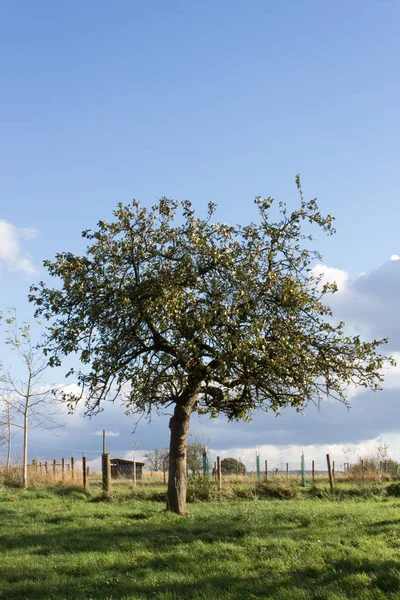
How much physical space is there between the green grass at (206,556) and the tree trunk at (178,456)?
1021mm

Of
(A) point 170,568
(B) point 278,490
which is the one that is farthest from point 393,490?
(A) point 170,568

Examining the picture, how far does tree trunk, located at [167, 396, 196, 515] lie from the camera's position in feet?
Answer: 72.0

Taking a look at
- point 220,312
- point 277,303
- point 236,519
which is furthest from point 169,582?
point 277,303

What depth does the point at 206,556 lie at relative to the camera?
13.9m

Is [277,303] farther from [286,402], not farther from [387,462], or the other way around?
[387,462]

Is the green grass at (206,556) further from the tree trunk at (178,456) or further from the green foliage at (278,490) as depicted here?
the green foliage at (278,490)

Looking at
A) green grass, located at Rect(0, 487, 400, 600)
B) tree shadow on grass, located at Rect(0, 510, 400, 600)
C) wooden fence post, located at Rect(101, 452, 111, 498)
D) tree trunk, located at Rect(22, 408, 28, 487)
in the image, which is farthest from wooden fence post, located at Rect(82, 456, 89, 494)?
tree shadow on grass, located at Rect(0, 510, 400, 600)

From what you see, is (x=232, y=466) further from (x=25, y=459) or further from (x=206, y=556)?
(x=206, y=556)

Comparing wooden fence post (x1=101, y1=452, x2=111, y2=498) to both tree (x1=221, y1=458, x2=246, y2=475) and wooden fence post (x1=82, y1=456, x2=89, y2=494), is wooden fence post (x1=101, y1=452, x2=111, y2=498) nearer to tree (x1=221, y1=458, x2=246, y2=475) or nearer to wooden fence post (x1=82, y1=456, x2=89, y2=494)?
wooden fence post (x1=82, y1=456, x2=89, y2=494)

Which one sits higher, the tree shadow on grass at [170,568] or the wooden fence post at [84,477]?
the wooden fence post at [84,477]

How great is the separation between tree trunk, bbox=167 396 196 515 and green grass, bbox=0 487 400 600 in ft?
3.35

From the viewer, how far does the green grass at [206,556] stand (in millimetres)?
11180

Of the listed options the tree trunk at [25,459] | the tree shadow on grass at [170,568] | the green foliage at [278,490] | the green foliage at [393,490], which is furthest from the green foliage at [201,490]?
the tree trunk at [25,459]

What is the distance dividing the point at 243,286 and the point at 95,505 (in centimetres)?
1336
